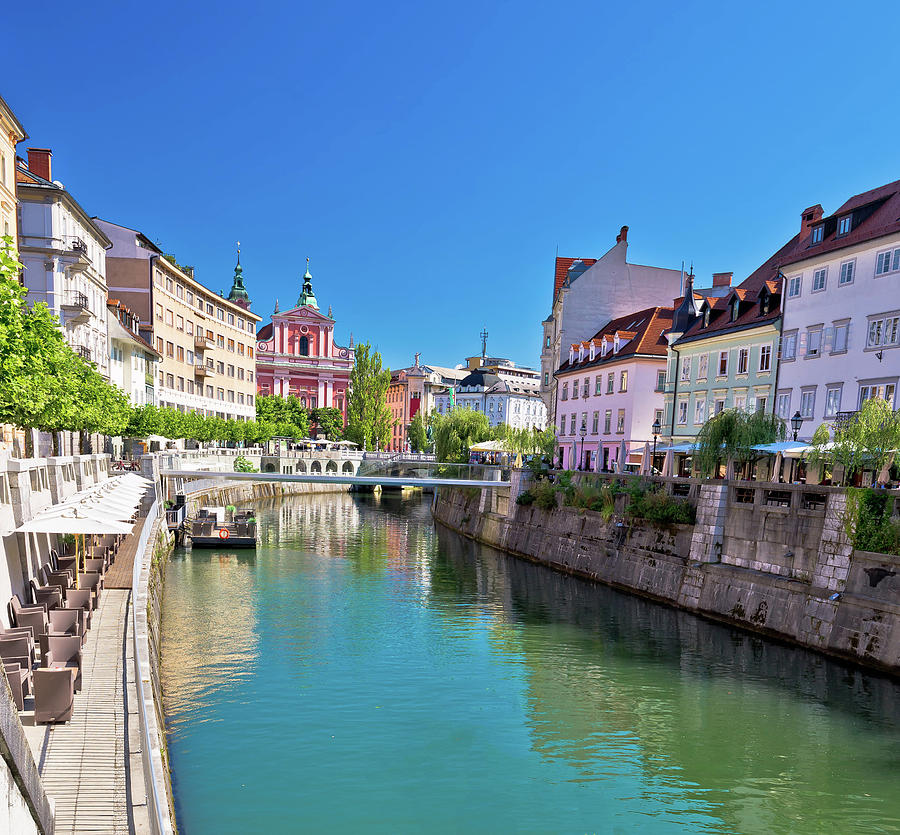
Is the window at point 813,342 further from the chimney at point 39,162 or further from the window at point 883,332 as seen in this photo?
the chimney at point 39,162

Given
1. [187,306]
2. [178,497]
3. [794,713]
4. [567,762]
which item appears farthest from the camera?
[187,306]

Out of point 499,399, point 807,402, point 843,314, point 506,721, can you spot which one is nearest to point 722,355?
point 807,402

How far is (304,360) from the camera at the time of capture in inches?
4117

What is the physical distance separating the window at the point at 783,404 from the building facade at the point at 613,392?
10139 mm

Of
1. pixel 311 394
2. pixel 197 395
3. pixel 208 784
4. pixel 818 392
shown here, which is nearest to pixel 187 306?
pixel 197 395

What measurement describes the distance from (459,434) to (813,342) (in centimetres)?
Answer: 3027

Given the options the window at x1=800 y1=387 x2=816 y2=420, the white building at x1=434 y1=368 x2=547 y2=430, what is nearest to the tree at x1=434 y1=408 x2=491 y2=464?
the window at x1=800 y1=387 x2=816 y2=420

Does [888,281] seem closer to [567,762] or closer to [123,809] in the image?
[567,762]

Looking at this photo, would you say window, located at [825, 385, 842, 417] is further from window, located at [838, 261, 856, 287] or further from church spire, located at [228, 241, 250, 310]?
church spire, located at [228, 241, 250, 310]

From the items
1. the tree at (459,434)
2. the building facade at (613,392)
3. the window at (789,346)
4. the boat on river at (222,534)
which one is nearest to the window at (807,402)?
the window at (789,346)

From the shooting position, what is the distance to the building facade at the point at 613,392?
144 feet

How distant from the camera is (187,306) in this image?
65.6 m

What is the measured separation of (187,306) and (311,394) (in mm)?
41125

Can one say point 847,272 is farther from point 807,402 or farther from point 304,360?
point 304,360
